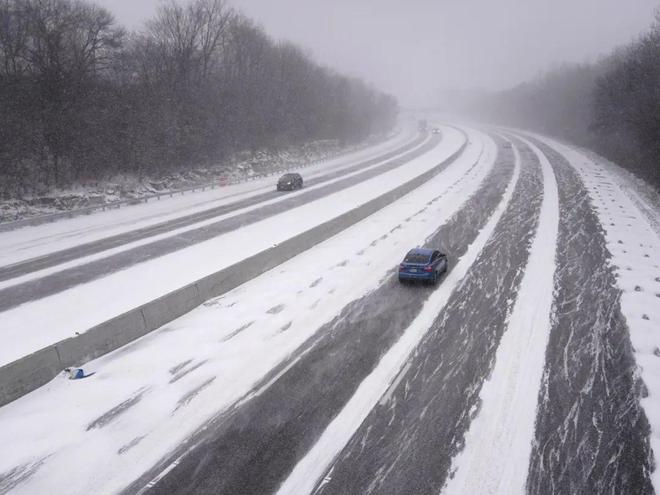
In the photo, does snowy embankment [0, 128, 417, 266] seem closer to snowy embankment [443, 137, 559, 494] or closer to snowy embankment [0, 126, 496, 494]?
snowy embankment [0, 126, 496, 494]

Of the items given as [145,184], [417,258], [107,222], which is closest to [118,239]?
[107,222]

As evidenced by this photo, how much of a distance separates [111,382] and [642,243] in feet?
79.7

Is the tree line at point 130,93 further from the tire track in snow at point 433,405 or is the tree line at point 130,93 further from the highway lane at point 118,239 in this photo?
the tire track in snow at point 433,405

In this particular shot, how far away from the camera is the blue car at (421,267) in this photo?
17219 mm

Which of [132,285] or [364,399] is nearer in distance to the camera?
[364,399]

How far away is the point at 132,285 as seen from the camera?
715 inches

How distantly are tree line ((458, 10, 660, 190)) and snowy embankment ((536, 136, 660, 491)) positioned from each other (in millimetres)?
4449

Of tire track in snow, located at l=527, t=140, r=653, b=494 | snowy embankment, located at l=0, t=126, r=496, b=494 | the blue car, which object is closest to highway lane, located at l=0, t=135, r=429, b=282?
snowy embankment, located at l=0, t=126, r=496, b=494

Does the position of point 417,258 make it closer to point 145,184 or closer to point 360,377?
point 360,377

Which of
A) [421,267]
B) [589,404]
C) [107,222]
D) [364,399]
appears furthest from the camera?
[107,222]

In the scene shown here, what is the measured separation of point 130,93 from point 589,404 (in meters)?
42.8

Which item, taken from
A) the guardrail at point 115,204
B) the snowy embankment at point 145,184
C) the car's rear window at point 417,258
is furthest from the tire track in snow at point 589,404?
the snowy embankment at point 145,184

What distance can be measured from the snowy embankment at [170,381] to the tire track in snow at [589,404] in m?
6.76

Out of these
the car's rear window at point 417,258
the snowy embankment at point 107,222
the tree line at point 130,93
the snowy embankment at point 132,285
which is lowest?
the snowy embankment at point 132,285
